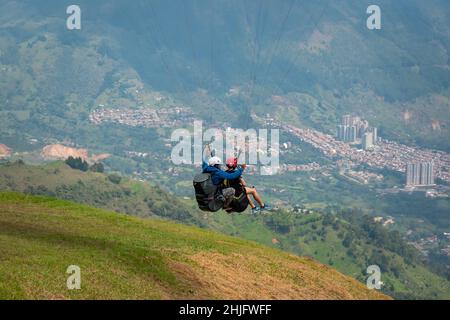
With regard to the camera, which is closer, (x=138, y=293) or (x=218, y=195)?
(x=138, y=293)

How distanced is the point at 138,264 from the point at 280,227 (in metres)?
132

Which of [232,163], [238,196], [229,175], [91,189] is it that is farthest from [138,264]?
[91,189]

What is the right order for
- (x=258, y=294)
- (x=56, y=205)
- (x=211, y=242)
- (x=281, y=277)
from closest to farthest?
(x=258, y=294) → (x=281, y=277) → (x=211, y=242) → (x=56, y=205)

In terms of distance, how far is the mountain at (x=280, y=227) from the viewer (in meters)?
142

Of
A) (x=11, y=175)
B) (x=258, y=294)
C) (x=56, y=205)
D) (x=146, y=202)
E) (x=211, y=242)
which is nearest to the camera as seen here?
(x=258, y=294)

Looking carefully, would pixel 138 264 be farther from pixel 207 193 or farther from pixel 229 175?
pixel 229 175

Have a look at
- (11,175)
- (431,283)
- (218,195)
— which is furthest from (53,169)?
(218,195)

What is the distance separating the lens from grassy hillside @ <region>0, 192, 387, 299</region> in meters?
23.8

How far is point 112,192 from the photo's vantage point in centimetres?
15112

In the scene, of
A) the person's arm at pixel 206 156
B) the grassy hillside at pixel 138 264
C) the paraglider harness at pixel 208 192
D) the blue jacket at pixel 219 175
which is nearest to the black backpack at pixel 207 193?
the paraglider harness at pixel 208 192

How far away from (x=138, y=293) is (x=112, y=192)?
423ft

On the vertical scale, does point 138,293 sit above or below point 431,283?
above

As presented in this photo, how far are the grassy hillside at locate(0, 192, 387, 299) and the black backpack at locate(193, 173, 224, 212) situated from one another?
→ 189cm
